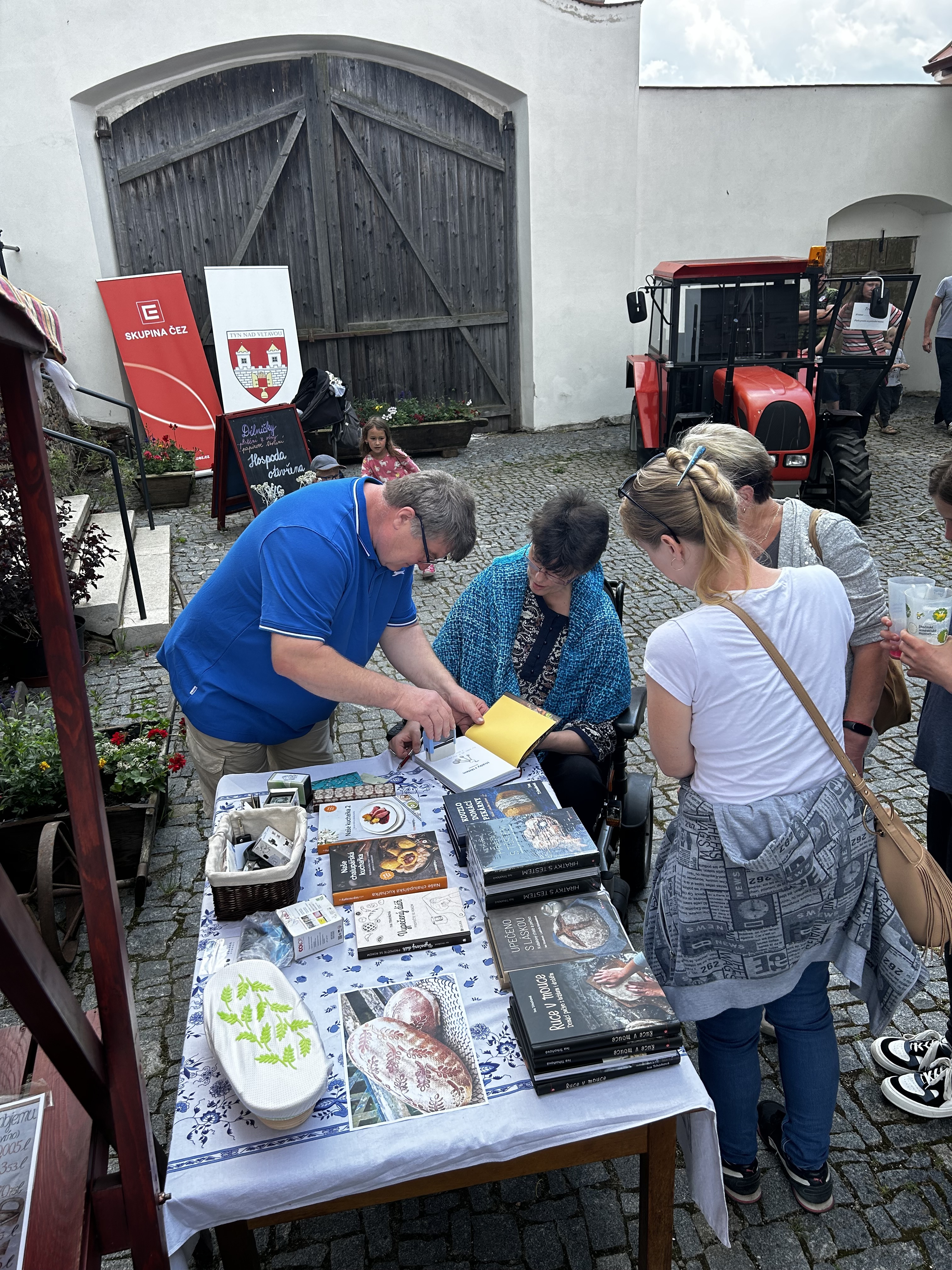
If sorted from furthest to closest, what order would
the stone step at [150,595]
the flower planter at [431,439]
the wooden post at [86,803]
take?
the flower planter at [431,439] → the stone step at [150,595] → the wooden post at [86,803]

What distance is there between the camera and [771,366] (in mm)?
8656

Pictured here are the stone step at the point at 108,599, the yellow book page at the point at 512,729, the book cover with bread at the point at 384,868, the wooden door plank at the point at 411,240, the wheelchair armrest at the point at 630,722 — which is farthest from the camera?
the wooden door plank at the point at 411,240

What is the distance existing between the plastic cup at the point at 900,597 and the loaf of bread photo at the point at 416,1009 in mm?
1617

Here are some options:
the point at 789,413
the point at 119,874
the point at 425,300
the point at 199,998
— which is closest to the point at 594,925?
the point at 199,998

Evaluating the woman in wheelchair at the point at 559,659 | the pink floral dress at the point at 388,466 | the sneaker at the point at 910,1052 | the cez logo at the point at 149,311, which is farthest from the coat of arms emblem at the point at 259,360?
the sneaker at the point at 910,1052

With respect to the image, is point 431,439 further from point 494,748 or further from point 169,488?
point 494,748

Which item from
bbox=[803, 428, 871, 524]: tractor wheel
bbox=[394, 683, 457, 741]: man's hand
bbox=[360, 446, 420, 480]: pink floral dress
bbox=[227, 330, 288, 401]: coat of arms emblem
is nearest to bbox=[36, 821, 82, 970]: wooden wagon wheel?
bbox=[394, 683, 457, 741]: man's hand

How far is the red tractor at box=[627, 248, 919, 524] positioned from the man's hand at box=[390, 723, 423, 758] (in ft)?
19.1

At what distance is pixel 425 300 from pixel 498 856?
1092cm

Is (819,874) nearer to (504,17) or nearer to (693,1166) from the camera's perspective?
(693,1166)

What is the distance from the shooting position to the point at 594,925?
212 cm

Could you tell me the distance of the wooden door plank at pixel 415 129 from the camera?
10.7 metres

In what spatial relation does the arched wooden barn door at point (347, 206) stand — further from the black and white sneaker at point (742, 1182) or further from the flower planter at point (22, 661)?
the black and white sneaker at point (742, 1182)

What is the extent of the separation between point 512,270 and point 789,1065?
11544mm
